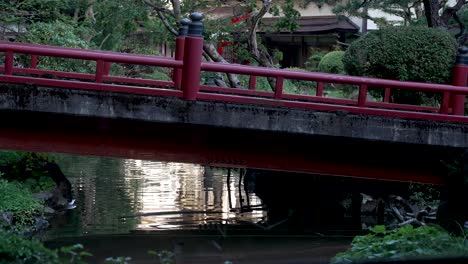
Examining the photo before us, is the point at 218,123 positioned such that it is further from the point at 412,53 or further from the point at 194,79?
the point at 412,53

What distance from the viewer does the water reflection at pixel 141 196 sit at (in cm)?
1616

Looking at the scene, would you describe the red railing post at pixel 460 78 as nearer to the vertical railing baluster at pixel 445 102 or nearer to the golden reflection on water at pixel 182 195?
the vertical railing baluster at pixel 445 102

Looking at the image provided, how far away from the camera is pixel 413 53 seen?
16297 millimetres

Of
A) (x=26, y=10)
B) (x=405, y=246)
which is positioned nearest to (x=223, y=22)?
(x=26, y=10)

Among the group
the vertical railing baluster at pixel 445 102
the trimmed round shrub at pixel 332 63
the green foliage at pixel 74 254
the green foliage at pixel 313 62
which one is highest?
the green foliage at pixel 313 62

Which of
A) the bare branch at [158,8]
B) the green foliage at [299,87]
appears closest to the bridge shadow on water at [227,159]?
the bare branch at [158,8]

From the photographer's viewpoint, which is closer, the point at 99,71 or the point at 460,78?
the point at 99,71

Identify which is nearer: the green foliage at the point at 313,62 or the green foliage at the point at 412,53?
the green foliage at the point at 412,53

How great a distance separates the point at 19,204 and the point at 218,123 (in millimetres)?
4837

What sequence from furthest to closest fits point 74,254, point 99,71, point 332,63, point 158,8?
1. point 332,63
2. point 158,8
3. point 99,71
4. point 74,254

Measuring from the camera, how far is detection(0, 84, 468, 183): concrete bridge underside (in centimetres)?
1195

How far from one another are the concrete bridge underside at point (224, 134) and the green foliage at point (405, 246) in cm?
288

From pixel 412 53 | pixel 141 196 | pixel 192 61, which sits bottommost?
pixel 141 196

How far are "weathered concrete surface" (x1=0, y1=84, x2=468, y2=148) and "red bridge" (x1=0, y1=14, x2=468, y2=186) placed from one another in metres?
0.02
